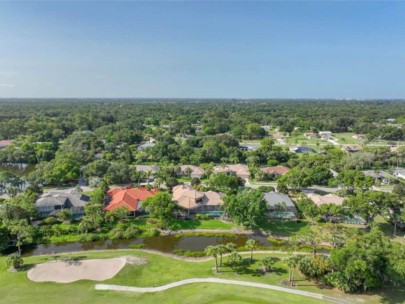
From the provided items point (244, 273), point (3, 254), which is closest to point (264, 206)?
point (244, 273)

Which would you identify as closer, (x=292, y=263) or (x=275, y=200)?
(x=292, y=263)

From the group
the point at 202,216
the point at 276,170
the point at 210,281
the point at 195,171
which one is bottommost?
the point at 210,281

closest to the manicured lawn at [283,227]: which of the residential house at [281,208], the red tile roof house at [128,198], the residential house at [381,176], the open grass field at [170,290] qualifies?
the residential house at [281,208]

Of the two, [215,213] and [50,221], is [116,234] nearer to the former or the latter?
[50,221]

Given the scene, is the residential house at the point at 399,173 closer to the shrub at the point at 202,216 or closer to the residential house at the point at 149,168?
the shrub at the point at 202,216

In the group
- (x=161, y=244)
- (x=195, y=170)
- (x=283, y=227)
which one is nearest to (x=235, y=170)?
(x=195, y=170)

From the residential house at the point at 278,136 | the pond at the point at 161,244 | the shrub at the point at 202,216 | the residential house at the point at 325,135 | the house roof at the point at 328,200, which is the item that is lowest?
the pond at the point at 161,244

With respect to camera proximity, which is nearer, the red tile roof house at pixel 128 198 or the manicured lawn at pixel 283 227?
the manicured lawn at pixel 283 227
